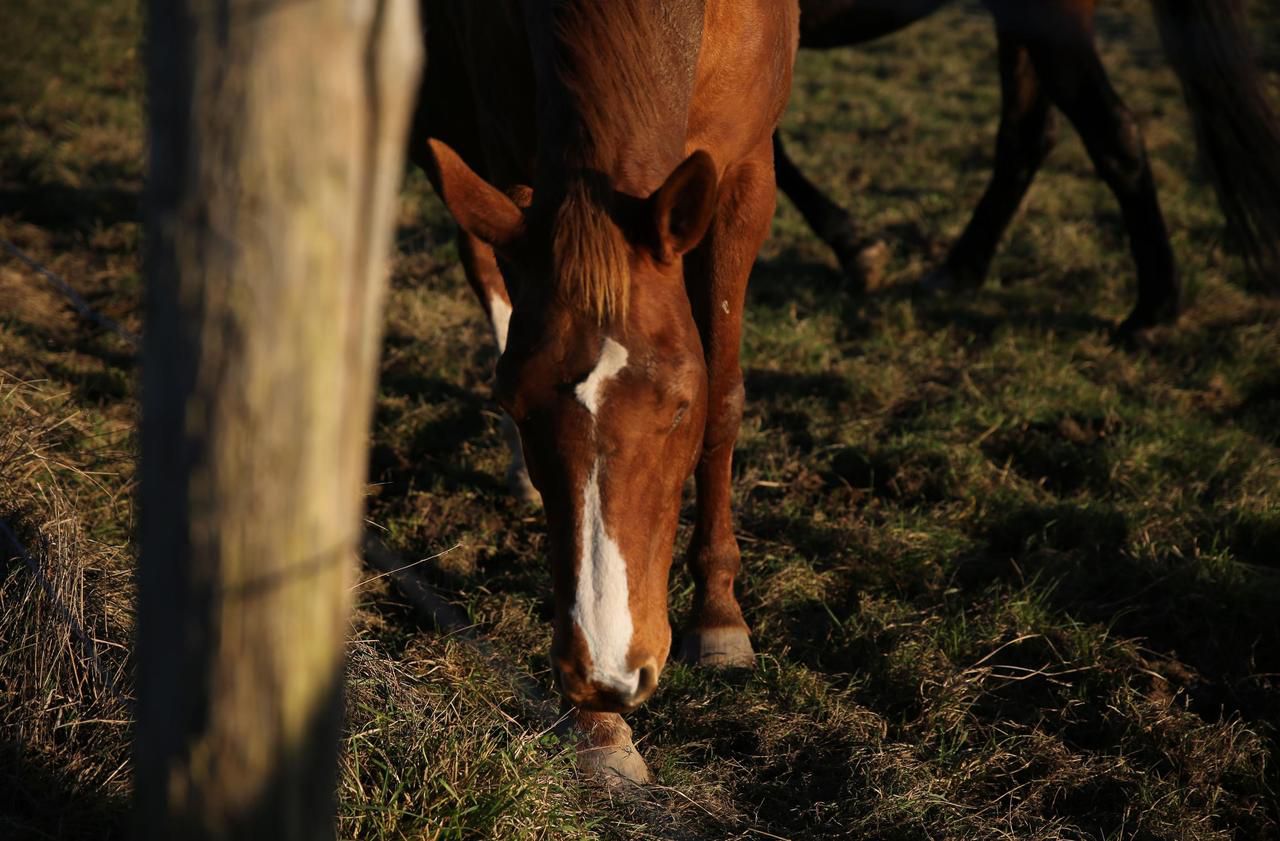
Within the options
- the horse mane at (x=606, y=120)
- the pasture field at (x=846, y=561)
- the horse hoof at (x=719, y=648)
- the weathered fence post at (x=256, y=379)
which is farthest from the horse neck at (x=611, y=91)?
the horse hoof at (x=719, y=648)

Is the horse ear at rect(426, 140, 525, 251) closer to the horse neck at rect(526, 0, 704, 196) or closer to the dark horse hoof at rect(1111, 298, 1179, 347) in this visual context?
the horse neck at rect(526, 0, 704, 196)

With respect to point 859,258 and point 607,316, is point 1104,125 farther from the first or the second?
point 607,316

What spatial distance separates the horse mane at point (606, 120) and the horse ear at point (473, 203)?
110 millimetres

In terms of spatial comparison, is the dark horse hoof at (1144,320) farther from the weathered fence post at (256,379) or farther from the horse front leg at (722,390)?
the weathered fence post at (256,379)

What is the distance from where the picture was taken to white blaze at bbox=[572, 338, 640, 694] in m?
1.81

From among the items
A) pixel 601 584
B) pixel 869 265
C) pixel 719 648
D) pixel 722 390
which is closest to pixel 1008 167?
pixel 869 265

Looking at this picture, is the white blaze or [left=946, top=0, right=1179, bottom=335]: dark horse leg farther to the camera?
[left=946, top=0, right=1179, bottom=335]: dark horse leg

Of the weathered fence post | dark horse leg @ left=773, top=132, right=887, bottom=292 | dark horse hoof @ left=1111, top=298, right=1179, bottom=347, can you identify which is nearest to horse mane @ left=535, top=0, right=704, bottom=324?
the weathered fence post

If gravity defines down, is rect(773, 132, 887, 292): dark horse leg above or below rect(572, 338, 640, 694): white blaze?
above

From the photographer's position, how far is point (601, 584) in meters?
1.81

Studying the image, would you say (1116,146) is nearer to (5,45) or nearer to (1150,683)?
(1150,683)

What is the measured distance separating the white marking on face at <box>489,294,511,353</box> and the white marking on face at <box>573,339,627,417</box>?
66.9 inches

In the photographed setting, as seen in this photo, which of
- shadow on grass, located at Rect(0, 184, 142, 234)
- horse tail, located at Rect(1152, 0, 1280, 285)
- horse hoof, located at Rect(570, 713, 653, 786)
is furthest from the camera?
shadow on grass, located at Rect(0, 184, 142, 234)

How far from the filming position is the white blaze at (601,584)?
1.81 meters
